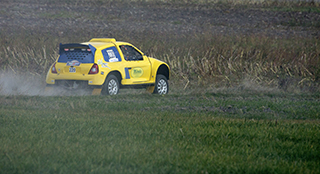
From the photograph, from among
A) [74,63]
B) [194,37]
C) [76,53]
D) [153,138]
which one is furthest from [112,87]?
[194,37]

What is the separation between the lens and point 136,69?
13.2 metres

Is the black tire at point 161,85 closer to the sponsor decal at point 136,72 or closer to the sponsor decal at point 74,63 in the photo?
the sponsor decal at point 136,72

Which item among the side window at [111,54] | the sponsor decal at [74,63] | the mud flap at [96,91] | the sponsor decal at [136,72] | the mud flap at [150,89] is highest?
the side window at [111,54]

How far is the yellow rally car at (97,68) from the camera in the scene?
12062 mm

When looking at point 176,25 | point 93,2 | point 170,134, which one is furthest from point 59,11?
point 170,134

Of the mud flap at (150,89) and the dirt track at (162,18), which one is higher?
the dirt track at (162,18)

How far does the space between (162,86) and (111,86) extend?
2244 millimetres

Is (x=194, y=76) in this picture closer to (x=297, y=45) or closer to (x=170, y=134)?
(x=297, y=45)

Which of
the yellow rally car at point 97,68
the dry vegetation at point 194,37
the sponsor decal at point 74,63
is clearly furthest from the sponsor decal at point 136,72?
the dry vegetation at point 194,37

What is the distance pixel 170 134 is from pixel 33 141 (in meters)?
2.05

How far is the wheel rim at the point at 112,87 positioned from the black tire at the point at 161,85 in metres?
1.67

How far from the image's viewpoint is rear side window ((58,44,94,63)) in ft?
40.0

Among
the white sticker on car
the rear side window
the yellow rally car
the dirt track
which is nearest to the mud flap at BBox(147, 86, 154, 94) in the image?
the yellow rally car

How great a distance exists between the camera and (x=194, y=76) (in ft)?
55.7
